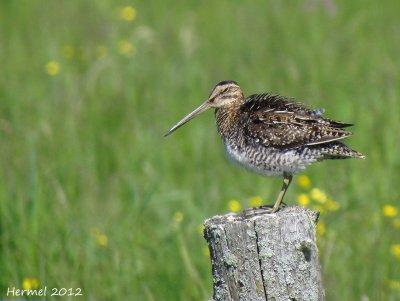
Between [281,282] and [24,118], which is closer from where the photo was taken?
[281,282]

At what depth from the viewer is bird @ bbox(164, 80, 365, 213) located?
6270 mm

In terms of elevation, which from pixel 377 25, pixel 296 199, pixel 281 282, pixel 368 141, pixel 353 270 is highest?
pixel 377 25

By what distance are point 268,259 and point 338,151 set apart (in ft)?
5.22

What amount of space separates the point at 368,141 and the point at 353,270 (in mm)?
1915

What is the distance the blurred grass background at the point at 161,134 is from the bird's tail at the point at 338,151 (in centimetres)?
91

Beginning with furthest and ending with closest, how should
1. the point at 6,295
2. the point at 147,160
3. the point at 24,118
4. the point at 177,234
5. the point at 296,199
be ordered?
the point at 24,118 < the point at 147,160 < the point at 296,199 < the point at 177,234 < the point at 6,295

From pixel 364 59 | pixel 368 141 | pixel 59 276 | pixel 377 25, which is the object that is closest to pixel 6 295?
pixel 59 276

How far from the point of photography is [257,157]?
6.40 metres

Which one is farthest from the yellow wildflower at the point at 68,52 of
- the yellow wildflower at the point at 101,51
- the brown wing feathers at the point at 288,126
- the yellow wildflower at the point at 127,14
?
the brown wing feathers at the point at 288,126

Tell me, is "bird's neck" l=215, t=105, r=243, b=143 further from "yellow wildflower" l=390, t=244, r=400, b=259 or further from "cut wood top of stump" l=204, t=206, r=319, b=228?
"yellow wildflower" l=390, t=244, r=400, b=259

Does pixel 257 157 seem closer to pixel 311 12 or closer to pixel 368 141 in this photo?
pixel 368 141

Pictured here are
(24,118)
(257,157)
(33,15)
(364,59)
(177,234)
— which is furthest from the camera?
(33,15)

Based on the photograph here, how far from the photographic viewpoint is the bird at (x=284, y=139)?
627 cm

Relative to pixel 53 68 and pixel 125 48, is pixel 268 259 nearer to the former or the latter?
pixel 53 68
